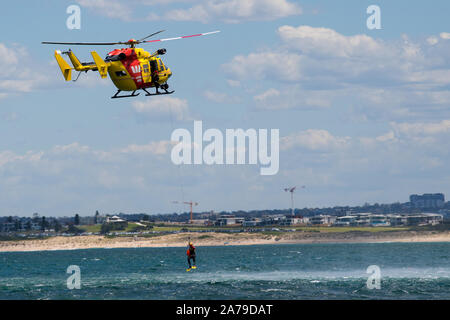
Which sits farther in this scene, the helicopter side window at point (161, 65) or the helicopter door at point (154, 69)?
the helicopter side window at point (161, 65)

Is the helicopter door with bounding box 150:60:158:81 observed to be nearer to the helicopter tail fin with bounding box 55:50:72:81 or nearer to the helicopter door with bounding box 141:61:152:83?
the helicopter door with bounding box 141:61:152:83

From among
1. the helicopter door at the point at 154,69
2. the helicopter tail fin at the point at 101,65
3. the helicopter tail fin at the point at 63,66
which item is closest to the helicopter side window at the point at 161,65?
the helicopter door at the point at 154,69

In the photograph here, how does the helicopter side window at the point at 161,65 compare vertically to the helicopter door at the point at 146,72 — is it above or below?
above

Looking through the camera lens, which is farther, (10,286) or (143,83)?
(10,286)

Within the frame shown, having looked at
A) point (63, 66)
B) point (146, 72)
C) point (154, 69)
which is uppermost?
point (154, 69)

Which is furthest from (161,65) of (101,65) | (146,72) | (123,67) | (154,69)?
(101,65)

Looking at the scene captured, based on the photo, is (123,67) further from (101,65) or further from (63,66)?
(63,66)

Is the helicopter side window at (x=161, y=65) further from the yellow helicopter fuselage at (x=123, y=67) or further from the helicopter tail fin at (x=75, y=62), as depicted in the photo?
the helicopter tail fin at (x=75, y=62)
